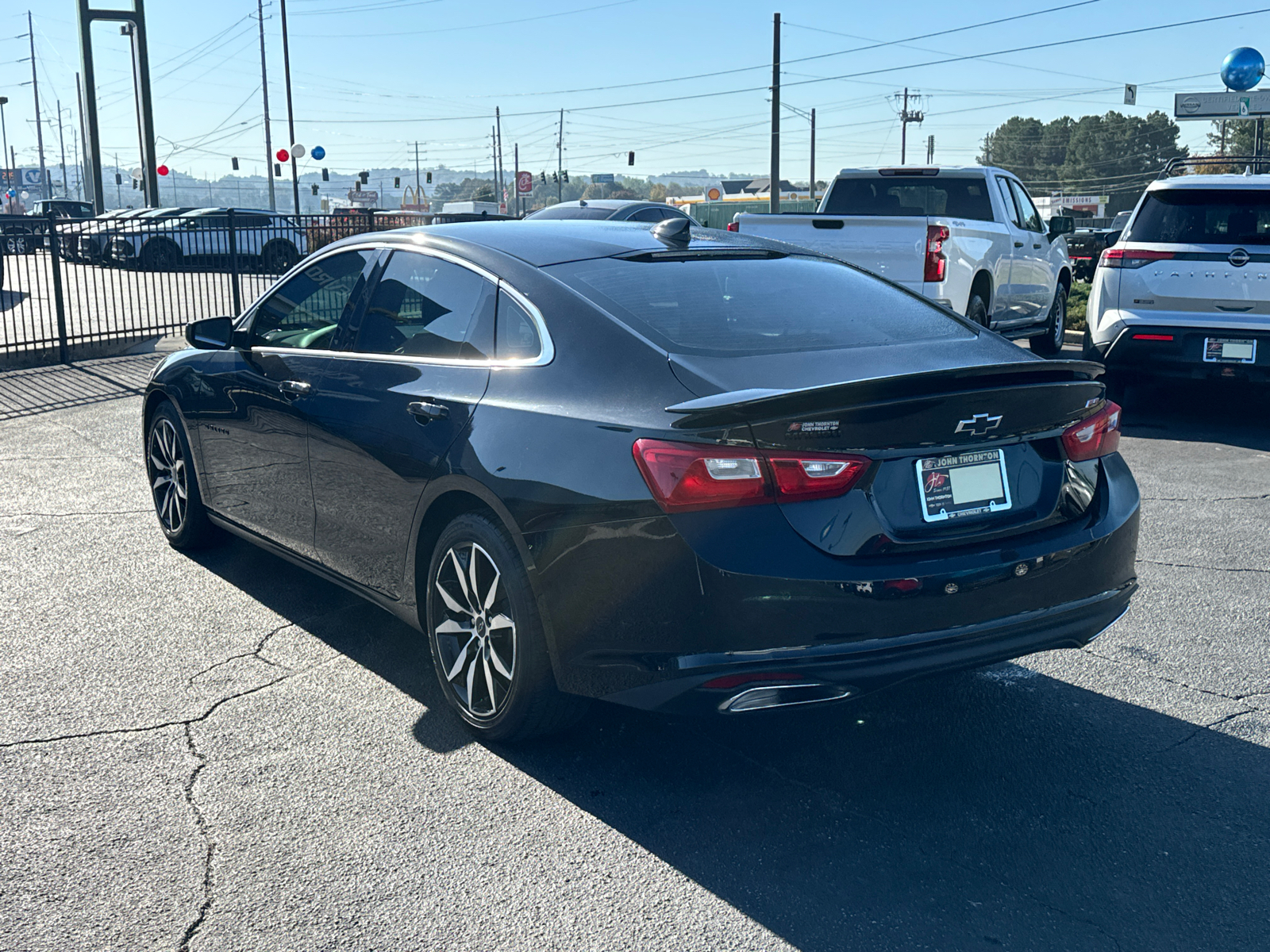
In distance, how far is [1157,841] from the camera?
3170 mm

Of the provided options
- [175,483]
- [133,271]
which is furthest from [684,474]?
[133,271]

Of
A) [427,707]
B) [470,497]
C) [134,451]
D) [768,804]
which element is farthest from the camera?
[134,451]

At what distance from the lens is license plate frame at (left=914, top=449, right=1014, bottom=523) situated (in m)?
3.19

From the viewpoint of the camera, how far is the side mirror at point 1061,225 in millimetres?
12984

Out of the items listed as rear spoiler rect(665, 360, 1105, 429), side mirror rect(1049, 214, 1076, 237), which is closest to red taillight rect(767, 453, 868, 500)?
rear spoiler rect(665, 360, 1105, 429)

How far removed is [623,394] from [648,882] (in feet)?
4.20

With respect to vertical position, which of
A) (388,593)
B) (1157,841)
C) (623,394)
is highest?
(623,394)

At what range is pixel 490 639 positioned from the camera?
369cm

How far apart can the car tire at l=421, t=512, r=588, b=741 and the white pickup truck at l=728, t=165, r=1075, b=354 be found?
20.3 ft

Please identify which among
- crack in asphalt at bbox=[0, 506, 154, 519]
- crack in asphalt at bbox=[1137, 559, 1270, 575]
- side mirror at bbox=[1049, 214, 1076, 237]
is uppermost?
side mirror at bbox=[1049, 214, 1076, 237]

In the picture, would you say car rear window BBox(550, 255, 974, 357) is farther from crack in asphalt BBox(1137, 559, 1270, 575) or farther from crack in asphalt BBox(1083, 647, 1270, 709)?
crack in asphalt BBox(1137, 559, 1270, 575)

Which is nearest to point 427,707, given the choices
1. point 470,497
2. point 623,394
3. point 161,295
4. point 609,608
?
point 470,497

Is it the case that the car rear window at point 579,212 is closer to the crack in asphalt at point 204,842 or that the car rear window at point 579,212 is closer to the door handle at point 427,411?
the door handle at point 427,411

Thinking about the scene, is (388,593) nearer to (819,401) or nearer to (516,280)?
(516,280)
